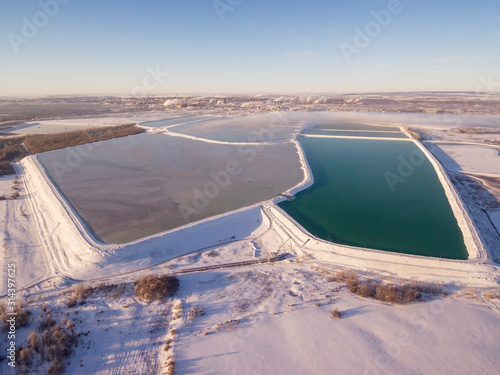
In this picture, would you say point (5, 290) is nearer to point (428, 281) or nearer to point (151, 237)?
point (151, 237)

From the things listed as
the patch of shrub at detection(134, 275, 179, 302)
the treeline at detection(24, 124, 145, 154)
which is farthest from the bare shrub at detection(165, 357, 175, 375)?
the treeline at detection(24, 124, 145, 154)

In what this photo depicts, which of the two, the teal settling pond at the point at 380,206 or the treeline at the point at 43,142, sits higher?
the treeline at the point at 43,142

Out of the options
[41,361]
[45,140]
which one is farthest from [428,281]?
[45,140]

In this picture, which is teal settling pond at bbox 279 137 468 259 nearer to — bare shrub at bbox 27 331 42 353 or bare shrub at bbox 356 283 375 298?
bare shrub at bbox 356 283 375 298

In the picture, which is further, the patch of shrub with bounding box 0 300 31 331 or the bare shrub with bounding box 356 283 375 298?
the bare shrub with bounding box 356 283 375 298

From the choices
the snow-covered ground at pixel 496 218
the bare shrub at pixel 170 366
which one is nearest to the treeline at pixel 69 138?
the bare shrub at pixel 170 366

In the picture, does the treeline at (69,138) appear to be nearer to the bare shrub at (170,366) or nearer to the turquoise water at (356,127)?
the turquoise water at (356,127)
